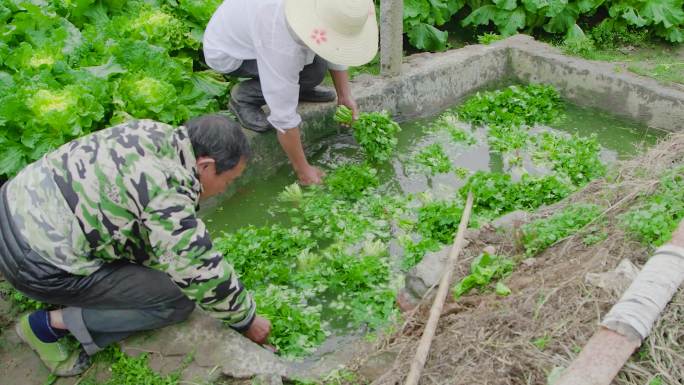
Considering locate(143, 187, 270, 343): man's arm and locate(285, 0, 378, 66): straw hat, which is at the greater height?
locate(285, 0, 378, 66): straw hat

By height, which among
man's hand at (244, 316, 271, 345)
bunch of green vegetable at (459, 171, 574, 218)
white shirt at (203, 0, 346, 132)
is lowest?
man's hand at (244, 316, 271, 345)

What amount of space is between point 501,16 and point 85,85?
5.37 metres

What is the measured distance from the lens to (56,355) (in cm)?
348

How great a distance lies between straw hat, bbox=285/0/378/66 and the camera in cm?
422

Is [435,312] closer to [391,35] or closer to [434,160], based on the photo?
[434,160]

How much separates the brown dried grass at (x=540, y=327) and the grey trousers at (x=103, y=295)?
1.18 metres

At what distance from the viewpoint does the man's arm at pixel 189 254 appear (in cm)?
294

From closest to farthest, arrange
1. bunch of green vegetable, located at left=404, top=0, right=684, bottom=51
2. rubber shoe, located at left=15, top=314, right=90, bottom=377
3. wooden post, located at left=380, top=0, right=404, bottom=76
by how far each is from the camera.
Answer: rubber shoe, located at left=15, top=314, right=90, bottom=377 < wooden post, located at left=380, top=0, right=404, bottom=76 < bunch of green vegetable, located at left=404, top=0, right=684, bottom=51

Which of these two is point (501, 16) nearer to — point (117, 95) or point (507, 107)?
point (507, 107)

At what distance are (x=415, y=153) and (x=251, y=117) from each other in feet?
5.20

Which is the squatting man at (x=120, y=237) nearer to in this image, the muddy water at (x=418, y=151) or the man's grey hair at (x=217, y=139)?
the man's grey hair at (x=217, y=139)

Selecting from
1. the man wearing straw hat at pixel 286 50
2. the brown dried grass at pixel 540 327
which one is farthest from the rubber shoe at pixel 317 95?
the brown dried grass at pixel 540 327

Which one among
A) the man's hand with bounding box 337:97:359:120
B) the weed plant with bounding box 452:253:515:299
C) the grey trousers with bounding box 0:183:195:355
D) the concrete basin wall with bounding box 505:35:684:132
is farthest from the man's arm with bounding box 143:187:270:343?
the concrete basin wall with bounding box 505:35:684:132

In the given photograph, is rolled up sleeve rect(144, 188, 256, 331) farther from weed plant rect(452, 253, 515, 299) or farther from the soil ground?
weed plant rect(452, 253, 515, 299)
